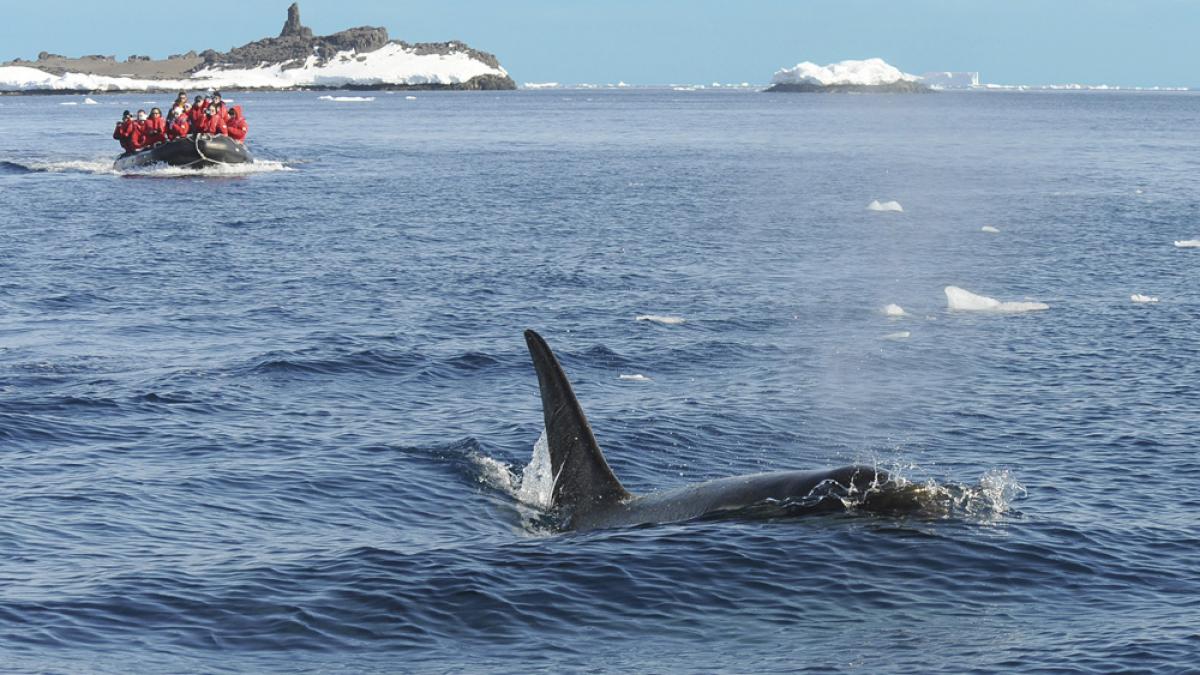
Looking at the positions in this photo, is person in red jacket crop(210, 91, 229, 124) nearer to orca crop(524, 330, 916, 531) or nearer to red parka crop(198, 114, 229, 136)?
red parka crop(198, 114, 229, 136)

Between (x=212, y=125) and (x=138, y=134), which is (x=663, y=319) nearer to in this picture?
(x=212, y=125)

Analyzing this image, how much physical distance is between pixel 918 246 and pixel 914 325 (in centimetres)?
1376

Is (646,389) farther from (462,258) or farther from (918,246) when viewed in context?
(918,246)

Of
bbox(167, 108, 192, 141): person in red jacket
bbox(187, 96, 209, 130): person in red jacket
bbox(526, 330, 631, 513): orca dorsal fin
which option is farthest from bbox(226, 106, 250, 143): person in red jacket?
bbox(526, 330, 631, 513): orca dorsal fin

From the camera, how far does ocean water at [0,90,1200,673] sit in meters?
11.9

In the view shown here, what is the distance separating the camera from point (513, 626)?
11992 millimetres

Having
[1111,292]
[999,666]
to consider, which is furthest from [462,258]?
[999,666]

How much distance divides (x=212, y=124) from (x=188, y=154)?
1678 mm

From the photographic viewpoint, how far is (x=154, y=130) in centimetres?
6675

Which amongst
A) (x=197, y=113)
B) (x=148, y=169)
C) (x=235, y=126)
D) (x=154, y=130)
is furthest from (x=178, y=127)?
(x=235, y=126)

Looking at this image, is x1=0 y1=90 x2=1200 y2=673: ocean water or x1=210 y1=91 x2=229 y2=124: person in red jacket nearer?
x1=0 y1=90 x2=1200 y2=673: ocean water

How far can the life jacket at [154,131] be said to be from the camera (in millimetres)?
66562

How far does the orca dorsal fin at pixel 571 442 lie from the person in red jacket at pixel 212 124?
54150 mm

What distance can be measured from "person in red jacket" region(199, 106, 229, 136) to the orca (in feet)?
178
